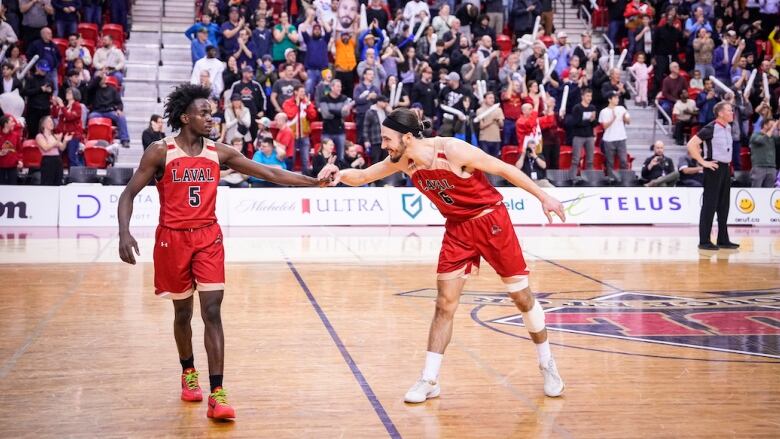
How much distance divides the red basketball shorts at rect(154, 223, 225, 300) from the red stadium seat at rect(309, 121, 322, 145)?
1536cm

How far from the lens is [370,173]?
22.6 ft

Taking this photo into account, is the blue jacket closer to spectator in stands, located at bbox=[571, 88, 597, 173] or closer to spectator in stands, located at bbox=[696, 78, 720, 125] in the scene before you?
spectator in stands, located at bbox=[571, 88, 597, 173]

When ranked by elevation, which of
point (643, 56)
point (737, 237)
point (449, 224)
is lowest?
point (737, 237)

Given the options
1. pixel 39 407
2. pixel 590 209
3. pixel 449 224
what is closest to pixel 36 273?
pixel 39 407

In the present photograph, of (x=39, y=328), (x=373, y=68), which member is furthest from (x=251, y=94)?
(x=39, y=328)

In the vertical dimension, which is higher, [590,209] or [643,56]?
[643,56]

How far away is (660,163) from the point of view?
21.7 metres

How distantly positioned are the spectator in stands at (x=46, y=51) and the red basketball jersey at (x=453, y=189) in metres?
16.3

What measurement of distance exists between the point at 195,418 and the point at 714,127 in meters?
11.1

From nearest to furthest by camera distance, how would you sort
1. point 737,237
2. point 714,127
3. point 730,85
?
point 714,127
point 737,237
point 730,85

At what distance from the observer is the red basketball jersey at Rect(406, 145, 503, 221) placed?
6473mm

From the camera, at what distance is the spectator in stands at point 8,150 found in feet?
63.2

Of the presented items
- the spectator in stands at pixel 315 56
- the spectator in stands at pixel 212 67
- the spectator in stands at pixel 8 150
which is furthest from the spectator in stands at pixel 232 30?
the spectator in stands at pixel 8 150

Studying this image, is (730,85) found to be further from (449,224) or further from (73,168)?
(449,224)
